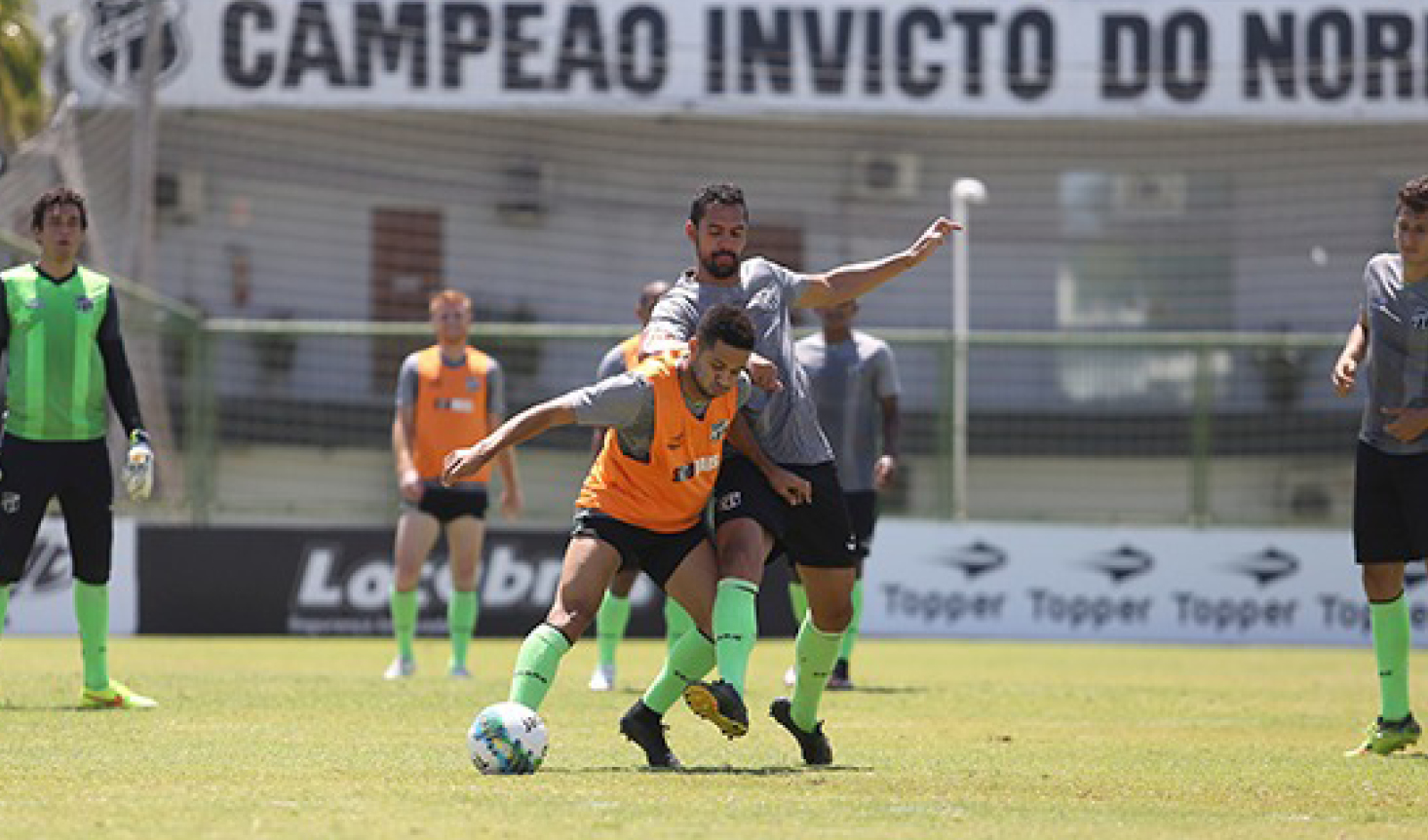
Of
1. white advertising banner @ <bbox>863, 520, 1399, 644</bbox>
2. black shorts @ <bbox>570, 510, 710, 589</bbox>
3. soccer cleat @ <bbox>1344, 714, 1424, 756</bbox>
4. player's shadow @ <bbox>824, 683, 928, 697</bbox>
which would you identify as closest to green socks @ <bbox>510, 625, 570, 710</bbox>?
black shorts @ <bbox>570, 510, 710, 589</bbox>

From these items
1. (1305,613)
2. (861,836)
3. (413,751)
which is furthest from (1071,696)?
(1305,613)

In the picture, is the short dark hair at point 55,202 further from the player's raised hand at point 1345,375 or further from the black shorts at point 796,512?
the player's raised hand at point 1345,375

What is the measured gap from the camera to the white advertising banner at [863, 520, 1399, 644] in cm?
2284

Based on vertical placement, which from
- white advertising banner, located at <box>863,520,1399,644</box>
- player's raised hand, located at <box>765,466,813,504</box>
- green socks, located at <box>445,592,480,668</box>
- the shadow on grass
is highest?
player's raised hand, located at <box>765,466,813,504</box>

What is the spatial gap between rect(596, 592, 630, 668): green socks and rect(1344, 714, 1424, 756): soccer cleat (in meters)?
5.29

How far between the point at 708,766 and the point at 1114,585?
14592 mm

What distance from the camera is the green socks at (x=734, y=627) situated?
8.69 meters

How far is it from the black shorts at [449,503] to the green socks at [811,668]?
18.9 feet

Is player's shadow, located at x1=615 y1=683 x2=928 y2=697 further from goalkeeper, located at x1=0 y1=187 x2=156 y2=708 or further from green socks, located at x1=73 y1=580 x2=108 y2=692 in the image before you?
goalkeeper, located at x1=0 y1=187 x2=156 y2=708

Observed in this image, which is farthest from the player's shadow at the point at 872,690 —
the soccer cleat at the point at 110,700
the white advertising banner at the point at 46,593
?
the white advertising banner at the point at 46,593

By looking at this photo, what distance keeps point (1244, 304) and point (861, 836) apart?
23477mm

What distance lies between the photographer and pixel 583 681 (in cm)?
1498

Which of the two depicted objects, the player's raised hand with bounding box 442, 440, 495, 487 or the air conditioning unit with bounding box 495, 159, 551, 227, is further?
the air conditioning unit with bounding box 495, 159, 551, 227

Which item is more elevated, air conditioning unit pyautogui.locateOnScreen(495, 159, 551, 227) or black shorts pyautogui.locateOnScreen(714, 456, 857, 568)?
air conditioning unit pyautogui.locateOnScreen(495, 159, 551, 227)
